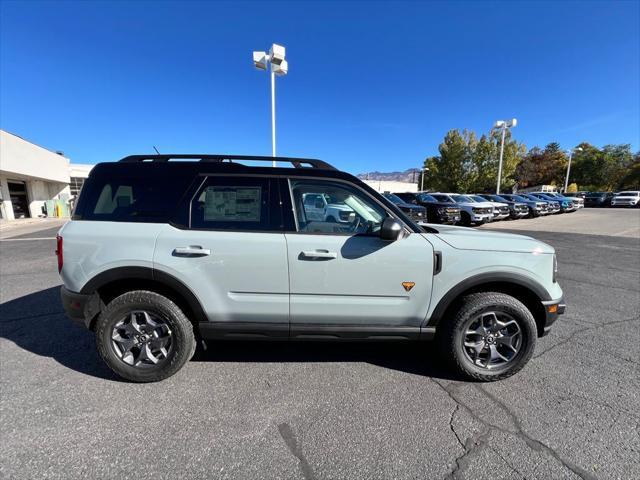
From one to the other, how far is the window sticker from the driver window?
35cm

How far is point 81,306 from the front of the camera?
273cm

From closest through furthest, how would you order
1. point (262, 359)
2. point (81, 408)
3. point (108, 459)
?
point (108, 459) < point (81, 408) < point (262, 359)

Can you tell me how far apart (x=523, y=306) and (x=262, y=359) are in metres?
2.48

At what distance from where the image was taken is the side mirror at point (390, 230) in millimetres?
2498

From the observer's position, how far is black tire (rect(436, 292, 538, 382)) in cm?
272

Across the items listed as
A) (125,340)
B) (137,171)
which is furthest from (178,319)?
(137,171)

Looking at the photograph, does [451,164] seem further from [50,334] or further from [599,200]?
[50,334]

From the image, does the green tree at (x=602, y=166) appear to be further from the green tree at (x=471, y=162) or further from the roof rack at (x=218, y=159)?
the roof rack at (x=218, y=159)

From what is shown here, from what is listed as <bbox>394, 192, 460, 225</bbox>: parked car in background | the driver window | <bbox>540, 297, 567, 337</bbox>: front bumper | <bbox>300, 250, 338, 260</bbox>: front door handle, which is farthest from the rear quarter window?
<bbox>394, 192, 460, 225</bbox>: parked car in background

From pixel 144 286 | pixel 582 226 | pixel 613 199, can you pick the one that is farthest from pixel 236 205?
pixel 613 199

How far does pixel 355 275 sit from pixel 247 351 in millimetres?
1534

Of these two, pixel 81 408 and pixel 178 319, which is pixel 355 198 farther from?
pixel 81 408

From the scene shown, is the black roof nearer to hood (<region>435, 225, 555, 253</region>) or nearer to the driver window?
the driver window

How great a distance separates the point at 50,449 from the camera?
2.02m
